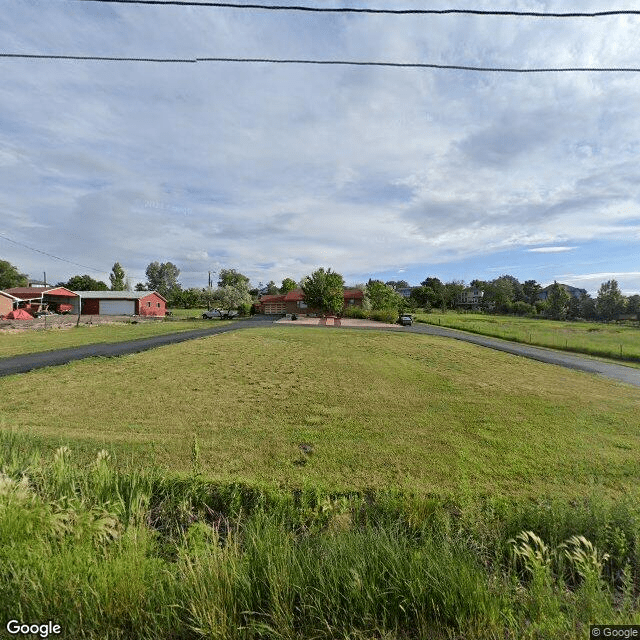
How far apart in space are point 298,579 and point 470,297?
402 feet

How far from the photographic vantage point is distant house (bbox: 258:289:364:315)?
5500cm

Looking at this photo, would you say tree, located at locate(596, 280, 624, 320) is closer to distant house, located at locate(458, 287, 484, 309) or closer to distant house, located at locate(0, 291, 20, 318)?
distant house, located at locate(458, 287, 484, 309)

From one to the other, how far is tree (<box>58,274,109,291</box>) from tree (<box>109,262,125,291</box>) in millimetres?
2051

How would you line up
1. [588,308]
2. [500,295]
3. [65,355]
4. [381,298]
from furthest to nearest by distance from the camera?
[500,295]
[588,308]
[381,298]
[65,355]

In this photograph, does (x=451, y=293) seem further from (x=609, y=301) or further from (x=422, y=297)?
Result: (x=609, y=301)

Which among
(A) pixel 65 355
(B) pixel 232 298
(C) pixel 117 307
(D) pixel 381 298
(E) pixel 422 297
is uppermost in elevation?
(E) pixel 422 297

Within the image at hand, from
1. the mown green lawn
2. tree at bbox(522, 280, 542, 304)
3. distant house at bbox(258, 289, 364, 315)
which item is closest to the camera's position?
the mown green lawn

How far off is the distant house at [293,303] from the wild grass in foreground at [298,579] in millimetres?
48769

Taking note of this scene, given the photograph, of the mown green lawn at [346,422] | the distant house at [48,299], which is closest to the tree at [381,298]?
the mown green lawn at [346,422]

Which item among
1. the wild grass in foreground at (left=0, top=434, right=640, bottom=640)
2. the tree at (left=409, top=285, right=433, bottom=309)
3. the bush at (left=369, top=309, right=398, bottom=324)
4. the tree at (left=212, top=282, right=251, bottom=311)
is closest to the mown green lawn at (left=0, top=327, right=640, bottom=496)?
the wild grass in foreground at (left=0, top=434, right=640, bottom=640)

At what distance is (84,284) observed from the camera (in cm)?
7600

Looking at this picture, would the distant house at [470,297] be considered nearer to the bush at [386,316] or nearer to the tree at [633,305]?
the tree at [633,305]

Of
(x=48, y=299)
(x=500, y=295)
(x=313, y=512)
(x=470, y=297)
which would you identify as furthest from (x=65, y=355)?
(x=470, y=297)

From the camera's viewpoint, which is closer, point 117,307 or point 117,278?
point 117,307
